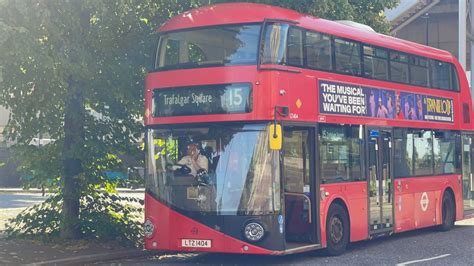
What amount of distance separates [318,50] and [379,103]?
242 cm

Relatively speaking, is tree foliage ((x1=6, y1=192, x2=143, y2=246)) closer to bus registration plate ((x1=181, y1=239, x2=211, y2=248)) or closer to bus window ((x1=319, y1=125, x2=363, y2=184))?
bus registration plate ((x1=181, y1=239, x2=211, y2=248))

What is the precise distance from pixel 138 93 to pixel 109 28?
140 centimetres

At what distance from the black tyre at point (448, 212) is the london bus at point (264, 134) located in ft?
11.3

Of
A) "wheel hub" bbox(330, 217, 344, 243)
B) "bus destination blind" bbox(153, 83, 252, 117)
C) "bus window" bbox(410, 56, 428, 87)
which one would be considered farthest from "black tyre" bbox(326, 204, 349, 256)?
"bus window" bbox(410, 56, 428, 87)

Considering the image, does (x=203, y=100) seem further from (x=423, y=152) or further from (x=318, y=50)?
(x=423, y=152)

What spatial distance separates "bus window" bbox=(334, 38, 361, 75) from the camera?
14.3 metres

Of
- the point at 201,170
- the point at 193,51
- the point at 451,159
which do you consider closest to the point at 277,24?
the point at 193,51

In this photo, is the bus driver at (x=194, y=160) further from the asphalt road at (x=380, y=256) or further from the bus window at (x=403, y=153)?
the bus window at (x=403, y=153)

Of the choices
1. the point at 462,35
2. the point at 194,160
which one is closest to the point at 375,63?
the point at 194,160

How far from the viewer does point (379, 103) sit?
15.5 metres

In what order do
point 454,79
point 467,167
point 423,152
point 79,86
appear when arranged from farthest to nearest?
point 467,167 → point 454,79 → point 423,152 → point 79,86

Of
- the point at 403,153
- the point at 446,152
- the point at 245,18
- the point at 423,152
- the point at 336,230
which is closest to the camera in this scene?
the point at 245,18

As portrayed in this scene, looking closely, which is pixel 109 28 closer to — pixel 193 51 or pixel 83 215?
pixel 193 51

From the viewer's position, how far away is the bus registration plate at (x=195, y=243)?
12.4m
